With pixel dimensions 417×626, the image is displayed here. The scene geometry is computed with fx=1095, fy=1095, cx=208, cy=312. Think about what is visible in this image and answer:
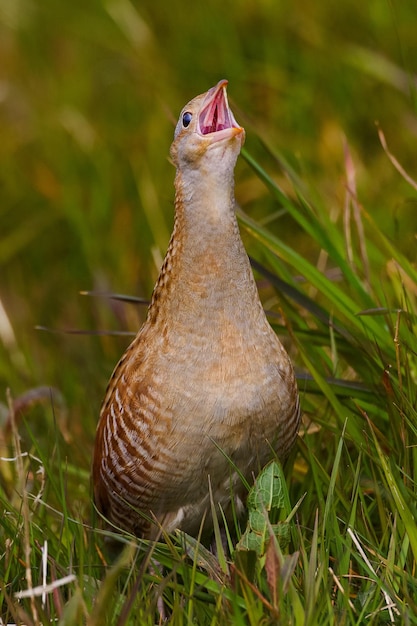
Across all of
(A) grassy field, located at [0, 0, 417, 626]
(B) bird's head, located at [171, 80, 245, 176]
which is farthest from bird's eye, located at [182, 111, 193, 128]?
(A) grassy field, located at [0, 0, 417, 626]

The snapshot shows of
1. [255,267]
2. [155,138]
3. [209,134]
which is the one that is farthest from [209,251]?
[155,138]

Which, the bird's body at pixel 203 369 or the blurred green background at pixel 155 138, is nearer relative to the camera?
the bird's body at pixel 203 369

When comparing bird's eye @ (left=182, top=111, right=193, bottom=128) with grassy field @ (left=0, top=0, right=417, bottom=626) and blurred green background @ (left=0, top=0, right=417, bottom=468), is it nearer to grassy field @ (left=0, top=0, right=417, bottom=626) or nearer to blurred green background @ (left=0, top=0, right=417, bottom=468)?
grassy field @ (left=0, top=0, right=417, bottom=626)

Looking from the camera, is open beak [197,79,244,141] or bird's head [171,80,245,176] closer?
bird's head [171,80,245,176]

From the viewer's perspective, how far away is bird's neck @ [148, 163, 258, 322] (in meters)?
2.82

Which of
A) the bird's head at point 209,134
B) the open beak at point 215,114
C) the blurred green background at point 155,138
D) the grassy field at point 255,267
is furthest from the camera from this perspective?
the blurred green background at point 155,138

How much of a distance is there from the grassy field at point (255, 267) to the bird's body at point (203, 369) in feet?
0.55

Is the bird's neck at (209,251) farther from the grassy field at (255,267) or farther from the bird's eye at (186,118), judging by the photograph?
the grassy field at (255,267)

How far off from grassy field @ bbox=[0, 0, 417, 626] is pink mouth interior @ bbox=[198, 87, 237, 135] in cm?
40

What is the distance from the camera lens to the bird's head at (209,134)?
2.75 meters

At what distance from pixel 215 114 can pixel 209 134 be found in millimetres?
174

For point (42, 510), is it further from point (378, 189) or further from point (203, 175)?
point (378, 189)

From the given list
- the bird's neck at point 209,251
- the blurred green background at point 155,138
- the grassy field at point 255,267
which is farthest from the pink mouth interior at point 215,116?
the blurred green background at point 155,138

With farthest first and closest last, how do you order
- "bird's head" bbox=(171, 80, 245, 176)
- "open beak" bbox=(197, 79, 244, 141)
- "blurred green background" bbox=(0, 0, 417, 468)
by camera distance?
"blurred green background" bbox=(0, 0, 417, 468) < "open beak" bbox=(197, 79, 244, 141) < "bird's head" bbox=(171, 80, 245, 176)
